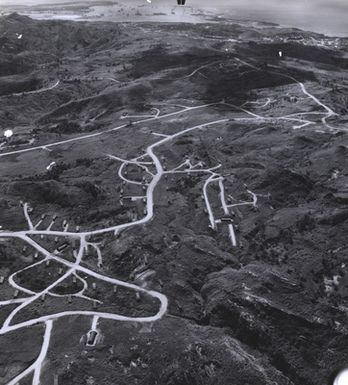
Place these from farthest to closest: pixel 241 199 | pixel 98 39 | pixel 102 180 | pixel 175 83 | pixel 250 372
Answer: pixel 98 39 → pixel 175 83 → pixel 102 180 → pixel 241 199 → pixel 250 372

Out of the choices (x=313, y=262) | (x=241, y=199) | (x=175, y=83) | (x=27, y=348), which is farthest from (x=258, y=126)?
(x=27, y=348)

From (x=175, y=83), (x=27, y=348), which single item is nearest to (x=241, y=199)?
(x=27, y=348)

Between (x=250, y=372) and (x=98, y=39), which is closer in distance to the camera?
(x=250, y=372)

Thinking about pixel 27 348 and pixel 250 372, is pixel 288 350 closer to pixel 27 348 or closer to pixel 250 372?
pixel 250 372

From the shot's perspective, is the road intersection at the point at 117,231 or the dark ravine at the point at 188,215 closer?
the dark ravine at the point at 188,215

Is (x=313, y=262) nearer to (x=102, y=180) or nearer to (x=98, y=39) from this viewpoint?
(x=102, y=180)

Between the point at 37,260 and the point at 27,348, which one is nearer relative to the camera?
the point at 27,348

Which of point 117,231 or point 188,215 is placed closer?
point 117,231

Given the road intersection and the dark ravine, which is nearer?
the dark ravine

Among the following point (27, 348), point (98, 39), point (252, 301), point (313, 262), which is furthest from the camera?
point (98, 39)
